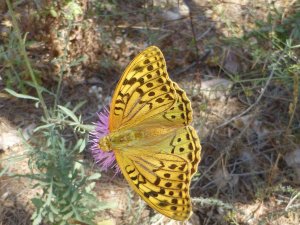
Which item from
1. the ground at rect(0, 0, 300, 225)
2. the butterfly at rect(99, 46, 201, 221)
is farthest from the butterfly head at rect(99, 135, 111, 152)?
the ground at rect(0, 0, 300, 225)

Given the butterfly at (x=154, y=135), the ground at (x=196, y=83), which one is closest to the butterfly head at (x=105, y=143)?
the butterfly at (x=154, y=135)

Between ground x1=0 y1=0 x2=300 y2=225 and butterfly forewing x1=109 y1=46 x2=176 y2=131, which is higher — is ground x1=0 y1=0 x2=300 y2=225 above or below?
below

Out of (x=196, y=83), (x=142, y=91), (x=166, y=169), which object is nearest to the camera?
(x=166, y=169)

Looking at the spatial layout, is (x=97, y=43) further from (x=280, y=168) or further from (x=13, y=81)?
(x=280, y=168)

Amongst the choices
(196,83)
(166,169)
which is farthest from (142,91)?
(196,83)

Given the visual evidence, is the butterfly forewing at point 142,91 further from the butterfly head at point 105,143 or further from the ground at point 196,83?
the ground at point 196,83

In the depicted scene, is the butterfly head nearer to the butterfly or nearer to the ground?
the butterfly

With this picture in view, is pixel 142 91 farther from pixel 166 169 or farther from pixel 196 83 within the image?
pixel 196 83

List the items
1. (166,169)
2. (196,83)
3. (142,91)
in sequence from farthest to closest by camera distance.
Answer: (196,83) → (142,91) → (166,169)
